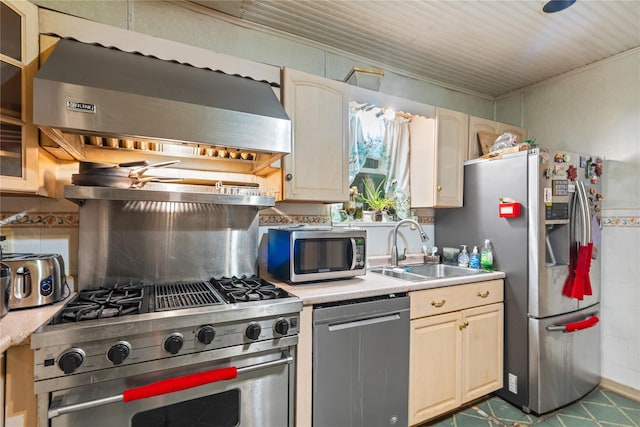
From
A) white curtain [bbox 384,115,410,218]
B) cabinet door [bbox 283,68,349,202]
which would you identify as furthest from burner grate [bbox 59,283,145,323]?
white curtain [bbox 384,115,410,218]

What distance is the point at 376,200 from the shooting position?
2531 mm

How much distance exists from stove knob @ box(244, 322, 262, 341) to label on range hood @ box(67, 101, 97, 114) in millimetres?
1012

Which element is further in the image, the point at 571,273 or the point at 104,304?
the point at 571,273

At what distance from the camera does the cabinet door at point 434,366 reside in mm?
1774

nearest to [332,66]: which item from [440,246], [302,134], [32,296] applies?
[302,134]

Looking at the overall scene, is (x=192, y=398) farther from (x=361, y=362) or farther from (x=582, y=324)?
(x=582, y=324)

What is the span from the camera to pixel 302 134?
1.86 m

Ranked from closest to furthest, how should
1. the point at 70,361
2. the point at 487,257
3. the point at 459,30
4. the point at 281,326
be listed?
the point at 70,361 → the point at 281,326 → the point at 459,30 → the point at 487,257

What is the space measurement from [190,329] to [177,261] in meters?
→ 0.65

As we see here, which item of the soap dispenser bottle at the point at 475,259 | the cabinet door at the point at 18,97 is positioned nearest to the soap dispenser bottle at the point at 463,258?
the soap dispenser bottle at the point at 475,259

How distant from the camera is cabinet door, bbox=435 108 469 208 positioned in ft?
7.97

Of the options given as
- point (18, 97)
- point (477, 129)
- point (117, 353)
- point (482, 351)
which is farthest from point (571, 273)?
point (18, 97)

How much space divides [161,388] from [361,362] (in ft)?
3.00

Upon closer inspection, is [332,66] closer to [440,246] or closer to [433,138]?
[433,138]
